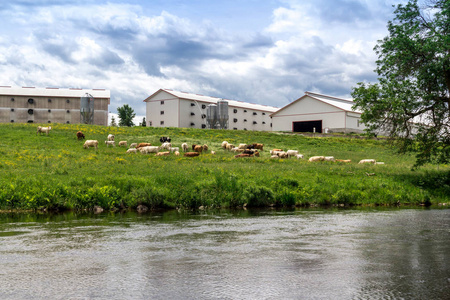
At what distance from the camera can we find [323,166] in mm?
32594

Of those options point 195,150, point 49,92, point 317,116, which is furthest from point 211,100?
point 195,150

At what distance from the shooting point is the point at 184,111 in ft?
297

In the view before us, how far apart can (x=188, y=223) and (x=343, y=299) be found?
9.73 m

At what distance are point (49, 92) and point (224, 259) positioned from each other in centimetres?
8776

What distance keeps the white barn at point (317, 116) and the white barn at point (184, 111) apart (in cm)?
1330

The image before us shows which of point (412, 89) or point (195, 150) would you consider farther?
point (195, 150)

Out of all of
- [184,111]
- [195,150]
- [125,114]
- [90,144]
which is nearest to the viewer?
[90,144]

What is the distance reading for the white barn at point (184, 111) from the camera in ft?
295

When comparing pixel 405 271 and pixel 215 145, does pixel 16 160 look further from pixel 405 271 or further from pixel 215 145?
pixel 405 271

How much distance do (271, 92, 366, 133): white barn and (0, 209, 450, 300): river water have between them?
63480mm

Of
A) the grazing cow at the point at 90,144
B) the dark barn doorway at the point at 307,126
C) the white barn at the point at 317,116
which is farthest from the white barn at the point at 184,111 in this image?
the grazing cow at the point at 90,144

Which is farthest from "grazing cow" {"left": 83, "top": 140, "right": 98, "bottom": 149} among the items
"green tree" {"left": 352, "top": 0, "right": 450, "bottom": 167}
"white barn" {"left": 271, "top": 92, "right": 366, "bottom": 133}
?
"white barn" {"left": 271, "top": 92, "right": 366, "bottom": 133}

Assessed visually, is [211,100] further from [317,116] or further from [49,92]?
[49,92]

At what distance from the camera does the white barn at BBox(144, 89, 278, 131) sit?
89.9 m
